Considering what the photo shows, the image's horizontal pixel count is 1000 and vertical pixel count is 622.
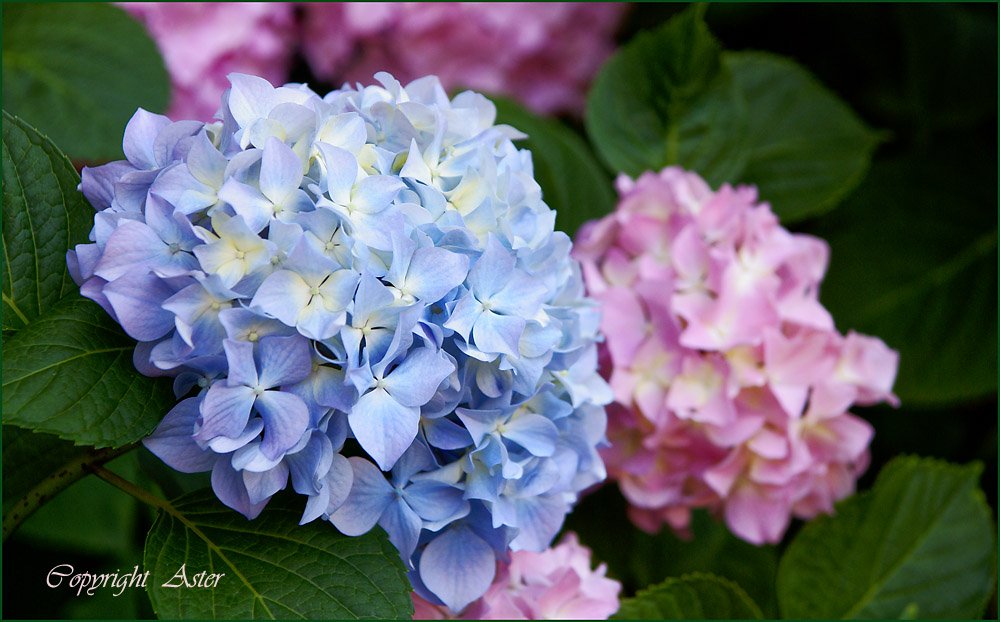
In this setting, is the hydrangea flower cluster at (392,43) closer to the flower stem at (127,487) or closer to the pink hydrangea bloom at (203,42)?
the pink hydrangea bloom at (203,42)

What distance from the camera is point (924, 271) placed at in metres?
0.96

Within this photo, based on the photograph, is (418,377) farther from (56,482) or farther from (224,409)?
(56,482)

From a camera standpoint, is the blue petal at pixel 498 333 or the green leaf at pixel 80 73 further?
the green leaf at pixel 80 73

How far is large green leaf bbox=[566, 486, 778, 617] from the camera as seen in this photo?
32.3 inches

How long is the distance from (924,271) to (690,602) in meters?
0.48

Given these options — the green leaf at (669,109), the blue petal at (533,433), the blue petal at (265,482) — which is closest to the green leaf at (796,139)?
the green leaf at (669,109)

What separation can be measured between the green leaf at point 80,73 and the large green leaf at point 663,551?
0.49 metres

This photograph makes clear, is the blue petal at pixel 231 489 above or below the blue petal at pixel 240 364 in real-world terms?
below

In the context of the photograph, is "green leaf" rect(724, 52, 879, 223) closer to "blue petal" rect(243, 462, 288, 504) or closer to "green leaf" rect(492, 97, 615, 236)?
"green leaf" rect(492, 97, 615, 236)

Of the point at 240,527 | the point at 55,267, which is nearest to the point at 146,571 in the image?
the point at 240,527

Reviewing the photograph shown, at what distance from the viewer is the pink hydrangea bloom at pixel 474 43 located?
1003 mm

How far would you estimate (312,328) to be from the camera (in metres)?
0.41

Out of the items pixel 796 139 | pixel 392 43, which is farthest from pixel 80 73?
pixel 796 139

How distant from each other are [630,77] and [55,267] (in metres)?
0.52
